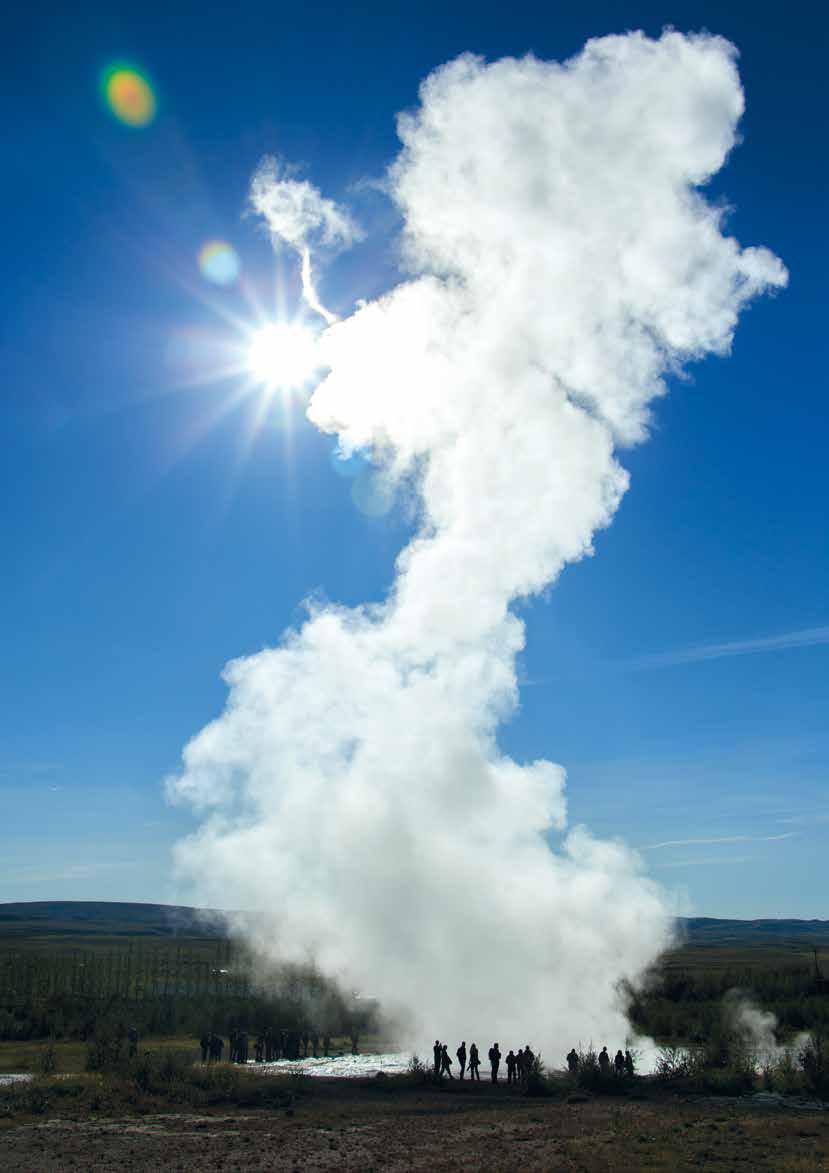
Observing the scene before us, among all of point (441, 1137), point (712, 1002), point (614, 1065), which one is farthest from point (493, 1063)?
point (712, 1002)

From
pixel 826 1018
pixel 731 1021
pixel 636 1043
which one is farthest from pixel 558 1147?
pixel 826 1018

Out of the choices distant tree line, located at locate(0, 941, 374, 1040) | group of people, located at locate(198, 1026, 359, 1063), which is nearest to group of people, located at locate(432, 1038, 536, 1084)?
group of people, located at locate(198, 1026, 359, 1063)

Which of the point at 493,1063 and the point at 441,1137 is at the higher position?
the point at 493,1063

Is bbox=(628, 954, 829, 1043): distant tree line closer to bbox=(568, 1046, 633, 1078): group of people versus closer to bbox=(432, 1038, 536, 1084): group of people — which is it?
bbox=(568, 1046, 633, 1078): group of people

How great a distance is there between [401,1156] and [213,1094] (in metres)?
11.6

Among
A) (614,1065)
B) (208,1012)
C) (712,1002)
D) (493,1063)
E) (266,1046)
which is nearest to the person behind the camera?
(614,1065)

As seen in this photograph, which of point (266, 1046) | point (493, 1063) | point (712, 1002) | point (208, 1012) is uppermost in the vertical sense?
point (208, 1012)

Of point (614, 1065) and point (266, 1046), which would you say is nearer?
point (614, 1065)

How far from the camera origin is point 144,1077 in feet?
113

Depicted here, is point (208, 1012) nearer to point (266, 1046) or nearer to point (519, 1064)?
point (266, 1046)

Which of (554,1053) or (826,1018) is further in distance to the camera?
(826,1018)

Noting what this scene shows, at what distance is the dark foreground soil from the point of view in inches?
891

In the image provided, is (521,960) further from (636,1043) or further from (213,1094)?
(213,1094)

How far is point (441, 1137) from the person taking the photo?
2639 centimetres
